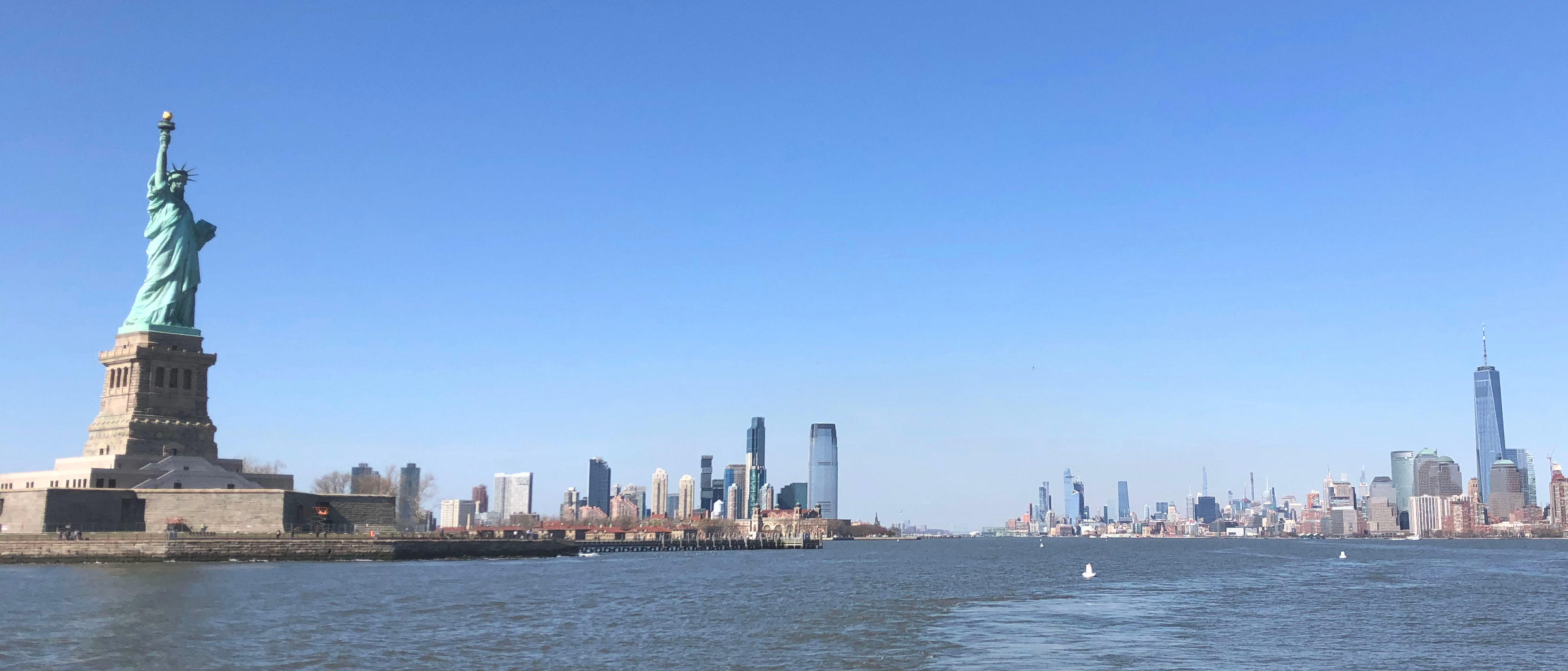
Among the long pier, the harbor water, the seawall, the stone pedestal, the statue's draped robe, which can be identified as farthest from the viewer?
the long pier

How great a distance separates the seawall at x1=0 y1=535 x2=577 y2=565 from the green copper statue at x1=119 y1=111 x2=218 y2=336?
24678 mm

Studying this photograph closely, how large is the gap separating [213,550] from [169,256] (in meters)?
31.9

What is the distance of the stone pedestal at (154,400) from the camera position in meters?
98.6

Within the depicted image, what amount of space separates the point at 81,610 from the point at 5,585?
17014 mm

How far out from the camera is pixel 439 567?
8975cm

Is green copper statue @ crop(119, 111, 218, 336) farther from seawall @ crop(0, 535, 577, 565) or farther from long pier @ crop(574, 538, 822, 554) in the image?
long pier @ crop(574, 538, 822, 554)

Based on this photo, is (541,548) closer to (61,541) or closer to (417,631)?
(61,541)

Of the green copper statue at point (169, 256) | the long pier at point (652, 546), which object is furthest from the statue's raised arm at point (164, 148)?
the long pier at point (652, 546)

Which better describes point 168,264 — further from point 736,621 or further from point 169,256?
point 736,621

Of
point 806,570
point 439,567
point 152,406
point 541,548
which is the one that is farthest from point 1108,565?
point 152,406

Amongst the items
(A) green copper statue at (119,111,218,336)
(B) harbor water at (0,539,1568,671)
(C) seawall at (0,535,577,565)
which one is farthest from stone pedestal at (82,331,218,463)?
(B) harbor water at (0,539,1568,671)

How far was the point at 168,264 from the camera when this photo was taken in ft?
348

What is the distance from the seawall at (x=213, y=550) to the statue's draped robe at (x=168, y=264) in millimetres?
25386

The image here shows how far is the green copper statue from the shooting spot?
105 meters
